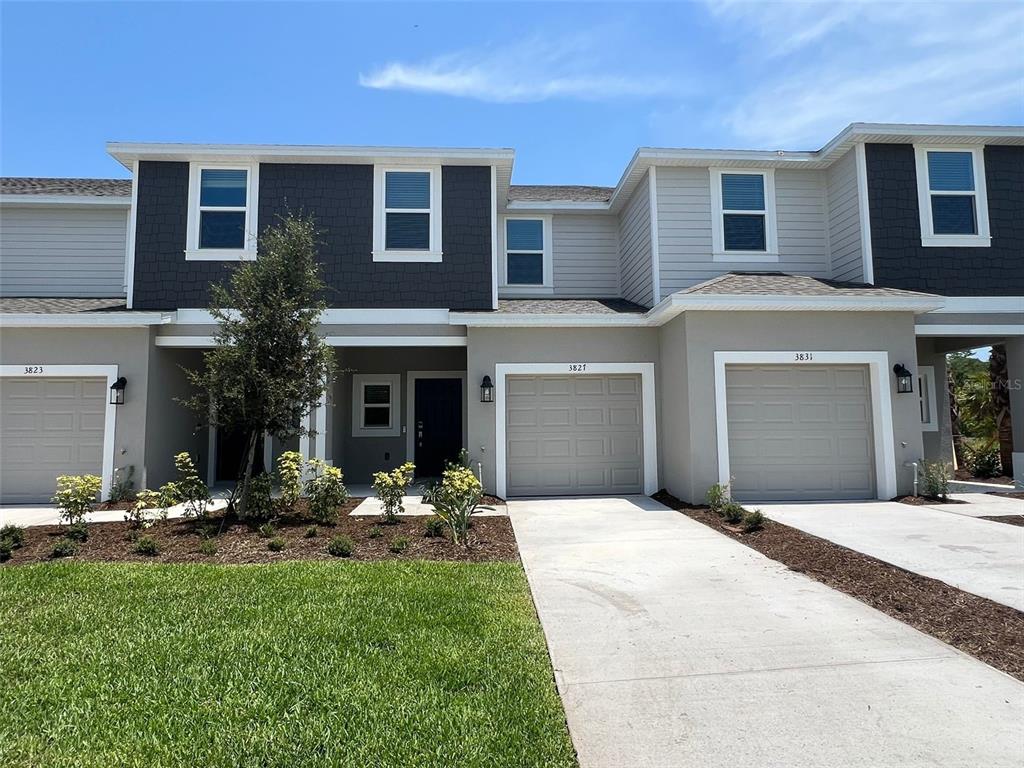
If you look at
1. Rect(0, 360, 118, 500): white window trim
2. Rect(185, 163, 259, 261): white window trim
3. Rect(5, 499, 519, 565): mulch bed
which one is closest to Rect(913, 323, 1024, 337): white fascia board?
Rect(5, 499, 519, 565): mulch bed

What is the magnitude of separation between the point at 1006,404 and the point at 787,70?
9115 mm

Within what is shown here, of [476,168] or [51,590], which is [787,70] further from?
[51,590]

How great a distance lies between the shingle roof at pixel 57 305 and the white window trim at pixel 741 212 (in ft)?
37.3

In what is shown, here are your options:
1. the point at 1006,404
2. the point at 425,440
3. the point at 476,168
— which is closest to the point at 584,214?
the point at 476,168

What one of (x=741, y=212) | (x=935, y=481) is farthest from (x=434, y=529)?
(x=741, y=212)

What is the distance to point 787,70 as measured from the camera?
31.0 ft

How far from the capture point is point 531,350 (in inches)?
412

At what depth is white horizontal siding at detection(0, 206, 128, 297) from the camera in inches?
480

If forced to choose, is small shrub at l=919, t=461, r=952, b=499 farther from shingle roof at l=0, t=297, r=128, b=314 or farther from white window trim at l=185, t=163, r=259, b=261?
shingle roof at l=0, t=297, r=128, b=314

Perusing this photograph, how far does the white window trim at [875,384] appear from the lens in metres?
9.36

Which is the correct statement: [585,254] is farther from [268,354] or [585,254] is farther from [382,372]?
[268,354]

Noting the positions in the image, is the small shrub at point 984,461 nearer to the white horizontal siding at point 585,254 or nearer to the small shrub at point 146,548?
the white horizontal siding at point 585,254

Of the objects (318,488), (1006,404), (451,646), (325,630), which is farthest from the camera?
(1006,404)

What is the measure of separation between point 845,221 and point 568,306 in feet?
18.6
